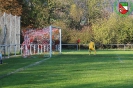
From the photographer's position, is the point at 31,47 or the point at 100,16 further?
the point at 100,16

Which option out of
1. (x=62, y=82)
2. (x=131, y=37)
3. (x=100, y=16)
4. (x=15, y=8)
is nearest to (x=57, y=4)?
(x=100, y=16)

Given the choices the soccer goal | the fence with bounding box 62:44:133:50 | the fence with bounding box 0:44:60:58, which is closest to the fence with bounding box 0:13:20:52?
the fence with bounding box 0:44:60:58

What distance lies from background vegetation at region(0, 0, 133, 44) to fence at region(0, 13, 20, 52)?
28.5m

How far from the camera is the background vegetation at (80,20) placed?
76.8m

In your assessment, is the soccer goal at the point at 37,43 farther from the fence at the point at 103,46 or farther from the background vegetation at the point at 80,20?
the fence at the point at 103,46

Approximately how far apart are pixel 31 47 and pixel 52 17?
39.8m

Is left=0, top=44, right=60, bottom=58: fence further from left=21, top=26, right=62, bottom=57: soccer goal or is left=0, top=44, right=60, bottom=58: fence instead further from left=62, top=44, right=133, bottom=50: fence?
left=62, top=44, right=133, bottom=50: fence

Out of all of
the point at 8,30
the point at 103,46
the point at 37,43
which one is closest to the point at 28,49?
the point at 8,30

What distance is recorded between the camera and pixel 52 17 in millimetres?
82438

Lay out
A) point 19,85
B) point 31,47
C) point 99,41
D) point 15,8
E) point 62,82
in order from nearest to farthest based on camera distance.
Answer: point 19,85
point 62,82
point 31,47
point 15,8
point 99,41

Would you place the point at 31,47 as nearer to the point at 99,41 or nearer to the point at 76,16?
the point at 99,41

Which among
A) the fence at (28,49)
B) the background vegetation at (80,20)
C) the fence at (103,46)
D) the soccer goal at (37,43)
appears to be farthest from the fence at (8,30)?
the fence at (103,46)

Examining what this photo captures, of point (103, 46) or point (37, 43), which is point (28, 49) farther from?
point (103, 46)

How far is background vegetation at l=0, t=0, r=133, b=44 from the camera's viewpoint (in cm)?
7681
